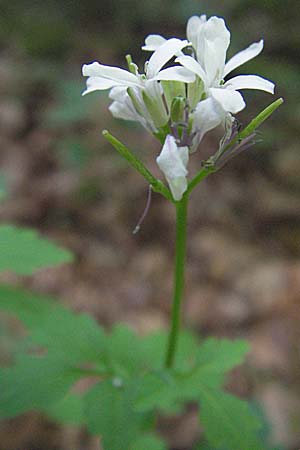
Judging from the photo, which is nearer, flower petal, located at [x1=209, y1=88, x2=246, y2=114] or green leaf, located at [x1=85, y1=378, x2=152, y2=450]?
flower petal, located at [x1=209, y1=88, x2=246, y2=114]

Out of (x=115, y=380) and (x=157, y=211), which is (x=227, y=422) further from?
(x=157, y=211)

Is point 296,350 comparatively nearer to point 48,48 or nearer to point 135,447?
point 135,447

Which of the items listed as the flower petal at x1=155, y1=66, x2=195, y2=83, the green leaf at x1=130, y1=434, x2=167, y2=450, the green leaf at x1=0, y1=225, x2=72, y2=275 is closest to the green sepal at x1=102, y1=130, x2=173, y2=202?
the flower petal at x1=155, y1=66, x2=195, y2=83

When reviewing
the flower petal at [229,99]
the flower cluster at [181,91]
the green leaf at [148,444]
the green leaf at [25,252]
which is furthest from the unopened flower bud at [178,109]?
the green leaf at [148,444]

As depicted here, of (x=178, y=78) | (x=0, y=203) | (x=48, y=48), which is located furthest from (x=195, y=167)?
(x=178, y=78)

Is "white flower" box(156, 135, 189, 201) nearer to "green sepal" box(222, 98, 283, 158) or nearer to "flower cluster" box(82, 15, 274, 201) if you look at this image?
"flower cluster" box(82, 15, 274, 201)

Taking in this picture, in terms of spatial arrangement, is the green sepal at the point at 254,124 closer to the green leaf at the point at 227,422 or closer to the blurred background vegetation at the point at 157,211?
the green leaf at the point at 227,422
